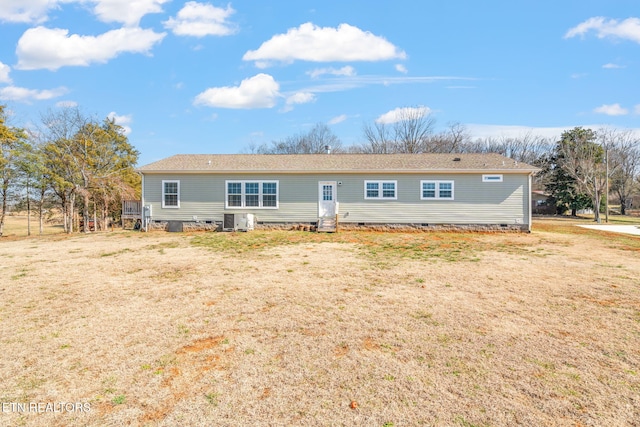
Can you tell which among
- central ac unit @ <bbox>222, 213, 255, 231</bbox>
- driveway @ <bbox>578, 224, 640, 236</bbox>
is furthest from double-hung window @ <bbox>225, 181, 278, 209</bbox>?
driveway @ <bbox>578, 224, 640, 236</bbox>

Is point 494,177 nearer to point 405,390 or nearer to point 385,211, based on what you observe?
point 385,211

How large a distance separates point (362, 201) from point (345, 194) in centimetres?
85

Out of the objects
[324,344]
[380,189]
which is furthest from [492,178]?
[324,344]

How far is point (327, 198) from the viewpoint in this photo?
52.6ft

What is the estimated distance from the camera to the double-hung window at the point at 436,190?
15766mm

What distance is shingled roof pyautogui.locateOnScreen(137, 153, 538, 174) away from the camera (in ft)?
51.2

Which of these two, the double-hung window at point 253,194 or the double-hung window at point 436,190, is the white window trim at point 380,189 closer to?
the double-hung window at point 436,190

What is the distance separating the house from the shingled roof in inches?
1.8

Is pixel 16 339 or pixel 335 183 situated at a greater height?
pixel 335 183

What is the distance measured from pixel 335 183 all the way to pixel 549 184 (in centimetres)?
2915

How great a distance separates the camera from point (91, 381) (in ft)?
10.1

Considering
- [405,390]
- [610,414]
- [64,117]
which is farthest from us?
[64,117]

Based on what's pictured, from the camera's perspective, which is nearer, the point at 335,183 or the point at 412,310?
the point at 412,310

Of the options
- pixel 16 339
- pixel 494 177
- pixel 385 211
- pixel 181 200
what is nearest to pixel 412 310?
pixel 16 339
